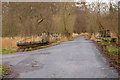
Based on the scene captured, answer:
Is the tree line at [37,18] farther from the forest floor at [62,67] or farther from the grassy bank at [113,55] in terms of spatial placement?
the forest floor at [62,67]

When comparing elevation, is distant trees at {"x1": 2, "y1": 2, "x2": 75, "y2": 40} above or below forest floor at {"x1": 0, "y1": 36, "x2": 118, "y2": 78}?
above

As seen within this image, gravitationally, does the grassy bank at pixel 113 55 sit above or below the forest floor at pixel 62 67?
above

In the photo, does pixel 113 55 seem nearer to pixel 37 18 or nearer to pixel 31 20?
pixel 31 20

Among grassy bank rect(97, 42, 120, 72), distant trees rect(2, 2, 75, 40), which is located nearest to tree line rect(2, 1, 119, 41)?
distant trees rect(2, 2, 75, 40)

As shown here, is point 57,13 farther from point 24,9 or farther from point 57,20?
point 24,9

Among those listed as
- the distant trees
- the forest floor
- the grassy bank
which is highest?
the distant trees

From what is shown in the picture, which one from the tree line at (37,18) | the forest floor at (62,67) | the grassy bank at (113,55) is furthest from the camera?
the tree line at (37,18)

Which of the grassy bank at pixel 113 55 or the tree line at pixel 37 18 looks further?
the tree line at pixel 37 18

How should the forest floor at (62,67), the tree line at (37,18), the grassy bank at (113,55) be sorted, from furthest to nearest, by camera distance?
the tree line at (37,18)
the grassy bank at (113,55)
the forest floor at (62,67)

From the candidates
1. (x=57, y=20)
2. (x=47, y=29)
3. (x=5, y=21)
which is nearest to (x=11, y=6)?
(x=5, y=21)

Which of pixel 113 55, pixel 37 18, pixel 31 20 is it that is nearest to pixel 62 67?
pixel 113 55

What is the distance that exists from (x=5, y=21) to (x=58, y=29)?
15063 millimetres

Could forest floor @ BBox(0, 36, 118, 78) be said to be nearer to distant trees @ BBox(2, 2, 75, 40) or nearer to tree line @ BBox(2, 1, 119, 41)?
tree line @ BBox(2, 1, 119, 41)

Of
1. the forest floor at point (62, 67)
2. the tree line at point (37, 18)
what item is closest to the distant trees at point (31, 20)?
the tree line at point (37, 18)
